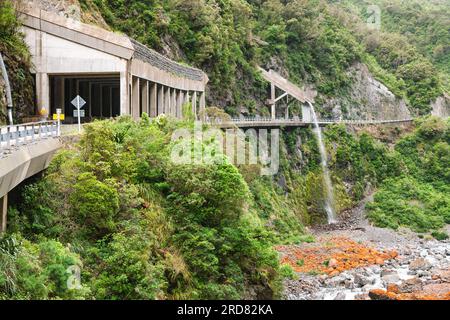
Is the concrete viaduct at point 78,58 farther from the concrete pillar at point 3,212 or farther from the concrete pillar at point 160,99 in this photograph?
the concrete pillar at point 3,212

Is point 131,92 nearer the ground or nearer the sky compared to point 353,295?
nearer the sky

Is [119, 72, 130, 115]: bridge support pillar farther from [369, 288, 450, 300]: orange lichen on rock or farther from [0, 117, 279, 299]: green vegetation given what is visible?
[369, 288, 450, 300]: orange lichen on rock

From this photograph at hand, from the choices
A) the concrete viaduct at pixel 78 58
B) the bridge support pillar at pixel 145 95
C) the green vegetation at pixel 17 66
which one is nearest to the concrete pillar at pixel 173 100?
the concrete viaduct at pixel 78 58

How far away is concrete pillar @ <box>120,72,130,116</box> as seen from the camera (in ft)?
102

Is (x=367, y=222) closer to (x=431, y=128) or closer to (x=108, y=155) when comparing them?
(x=431, y=128)

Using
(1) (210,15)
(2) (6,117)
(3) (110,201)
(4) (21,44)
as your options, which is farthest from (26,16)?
(1) (210,15)

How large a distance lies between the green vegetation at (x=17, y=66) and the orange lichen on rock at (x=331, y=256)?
16.5 metres

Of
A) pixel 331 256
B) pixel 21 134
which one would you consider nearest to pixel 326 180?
pixel 331 256

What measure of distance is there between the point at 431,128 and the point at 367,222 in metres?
22.7

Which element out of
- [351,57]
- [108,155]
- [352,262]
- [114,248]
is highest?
[351,57]

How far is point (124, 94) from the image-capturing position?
31203 millimetres

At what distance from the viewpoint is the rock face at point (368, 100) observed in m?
80.9

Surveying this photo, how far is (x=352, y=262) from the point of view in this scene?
3606 centimetres

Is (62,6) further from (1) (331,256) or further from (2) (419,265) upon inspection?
(2) (419,265)
